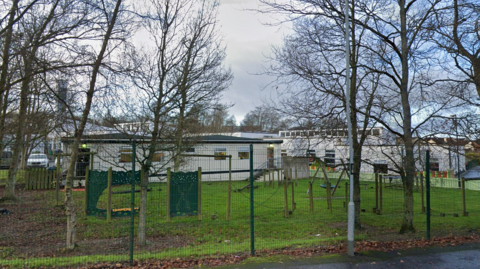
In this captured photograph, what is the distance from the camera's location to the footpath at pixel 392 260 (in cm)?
607

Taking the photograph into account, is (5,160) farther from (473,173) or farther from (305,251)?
(473,173)

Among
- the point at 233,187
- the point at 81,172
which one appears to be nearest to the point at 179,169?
the point at 233,187

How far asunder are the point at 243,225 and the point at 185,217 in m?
1.91

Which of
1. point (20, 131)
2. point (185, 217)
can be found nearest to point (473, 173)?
point (185, 217)

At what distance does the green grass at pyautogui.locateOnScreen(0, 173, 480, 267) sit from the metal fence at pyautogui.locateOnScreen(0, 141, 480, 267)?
30 millimetres

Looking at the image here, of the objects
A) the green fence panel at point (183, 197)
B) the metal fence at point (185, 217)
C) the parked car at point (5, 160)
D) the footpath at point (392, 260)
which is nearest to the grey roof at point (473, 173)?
the metal fence at point (185, 217)

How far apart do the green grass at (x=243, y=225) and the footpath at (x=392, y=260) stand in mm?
1125

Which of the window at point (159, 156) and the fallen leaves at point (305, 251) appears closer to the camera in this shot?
the fallen leaves at point (305, 251)

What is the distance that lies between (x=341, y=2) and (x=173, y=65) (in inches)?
202

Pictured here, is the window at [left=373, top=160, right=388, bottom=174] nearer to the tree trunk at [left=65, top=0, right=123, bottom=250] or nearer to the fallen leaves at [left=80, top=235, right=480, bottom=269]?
the fallen leaves at [left=80, top=235, right=480, bottom=269]

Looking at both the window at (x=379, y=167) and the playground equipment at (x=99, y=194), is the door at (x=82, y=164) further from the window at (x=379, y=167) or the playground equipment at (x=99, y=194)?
the window at (x=379, y=167)

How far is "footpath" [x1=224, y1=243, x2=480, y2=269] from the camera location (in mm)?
6070

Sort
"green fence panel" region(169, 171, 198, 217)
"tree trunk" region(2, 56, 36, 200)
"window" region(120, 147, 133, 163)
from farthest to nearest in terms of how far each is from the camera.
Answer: "green fence panel" region(169, 171, 198, 217) → "window" region(120, 147, 133, 163) → "tree trunk" region(2, 56, 36, 200)

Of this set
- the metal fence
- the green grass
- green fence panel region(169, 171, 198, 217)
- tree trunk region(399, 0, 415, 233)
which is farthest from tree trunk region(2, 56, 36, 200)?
tree trunk region(399, 0, 415, 233)
